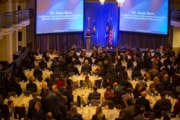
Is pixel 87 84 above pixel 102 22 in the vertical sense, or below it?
below

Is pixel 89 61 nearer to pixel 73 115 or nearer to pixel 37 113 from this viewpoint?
pixel 37 113

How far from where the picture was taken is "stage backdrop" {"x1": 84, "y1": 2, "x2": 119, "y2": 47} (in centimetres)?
3653

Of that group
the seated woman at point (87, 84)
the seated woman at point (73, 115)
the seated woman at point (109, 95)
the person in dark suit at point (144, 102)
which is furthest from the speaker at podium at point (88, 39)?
the seated woman at point (73, 115)

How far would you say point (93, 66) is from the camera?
2547 cm

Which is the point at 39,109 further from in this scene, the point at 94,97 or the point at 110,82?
→ the point at 110,82

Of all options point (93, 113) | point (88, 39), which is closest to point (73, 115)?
point (93, 113)

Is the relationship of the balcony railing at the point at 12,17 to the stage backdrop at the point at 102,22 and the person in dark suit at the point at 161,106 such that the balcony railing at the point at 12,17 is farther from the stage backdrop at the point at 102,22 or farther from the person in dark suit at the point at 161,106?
the person in dark suit at the point at 161,106

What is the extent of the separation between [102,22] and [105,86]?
57.8 ft

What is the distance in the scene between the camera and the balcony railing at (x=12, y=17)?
24391 mm

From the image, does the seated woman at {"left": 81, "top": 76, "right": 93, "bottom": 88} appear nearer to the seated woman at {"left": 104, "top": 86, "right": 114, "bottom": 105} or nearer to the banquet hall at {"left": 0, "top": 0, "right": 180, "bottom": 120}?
the banquet hall at {"left": 0, "top": 0, "right": 180, "bottom": 120}

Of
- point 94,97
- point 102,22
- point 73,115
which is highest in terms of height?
point 102,22

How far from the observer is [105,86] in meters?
20.2

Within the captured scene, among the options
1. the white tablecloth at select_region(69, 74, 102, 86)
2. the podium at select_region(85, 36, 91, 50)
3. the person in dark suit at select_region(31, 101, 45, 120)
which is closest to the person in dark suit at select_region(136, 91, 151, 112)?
the person in dark suit at select_region(31, 101, 45, 120)

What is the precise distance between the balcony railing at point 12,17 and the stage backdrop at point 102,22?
697 centimetres
